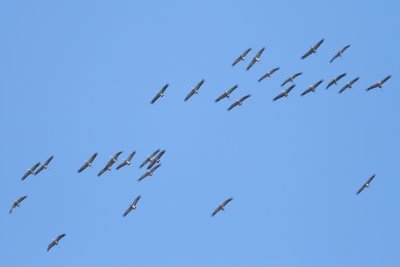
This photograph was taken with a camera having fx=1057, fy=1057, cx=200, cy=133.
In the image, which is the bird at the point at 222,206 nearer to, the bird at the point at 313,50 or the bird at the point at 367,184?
the bird at the point at 367,184

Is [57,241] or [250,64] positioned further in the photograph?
[250,64]

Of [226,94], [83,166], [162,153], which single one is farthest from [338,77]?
[83,166]

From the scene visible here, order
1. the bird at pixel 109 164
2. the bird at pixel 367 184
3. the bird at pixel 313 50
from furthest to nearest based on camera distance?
1. the bird at pixel 367 184
2. the bird at pixel 313 50
3. the bird at pixel 109 164

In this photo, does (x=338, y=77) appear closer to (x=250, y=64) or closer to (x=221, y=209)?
(x=250, y=64)

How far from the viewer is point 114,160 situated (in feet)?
533

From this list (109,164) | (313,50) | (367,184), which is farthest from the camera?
(367,184)

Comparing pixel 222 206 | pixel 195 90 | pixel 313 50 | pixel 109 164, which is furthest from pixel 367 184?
pixel 109 164

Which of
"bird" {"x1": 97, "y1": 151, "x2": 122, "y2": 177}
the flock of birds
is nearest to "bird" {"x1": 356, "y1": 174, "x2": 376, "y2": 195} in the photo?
the flock of birds

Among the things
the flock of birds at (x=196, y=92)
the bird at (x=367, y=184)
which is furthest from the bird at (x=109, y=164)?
the bird at (x=367, y=184)

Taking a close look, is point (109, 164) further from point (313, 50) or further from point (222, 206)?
point (313, 50)

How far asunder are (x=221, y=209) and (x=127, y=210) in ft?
48.4

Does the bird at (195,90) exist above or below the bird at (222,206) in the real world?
above

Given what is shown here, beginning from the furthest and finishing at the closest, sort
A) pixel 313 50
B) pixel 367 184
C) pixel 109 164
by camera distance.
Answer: pixel 367 184
pixel 313 50
pixel 109 164

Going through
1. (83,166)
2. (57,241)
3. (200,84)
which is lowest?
(57,241)
